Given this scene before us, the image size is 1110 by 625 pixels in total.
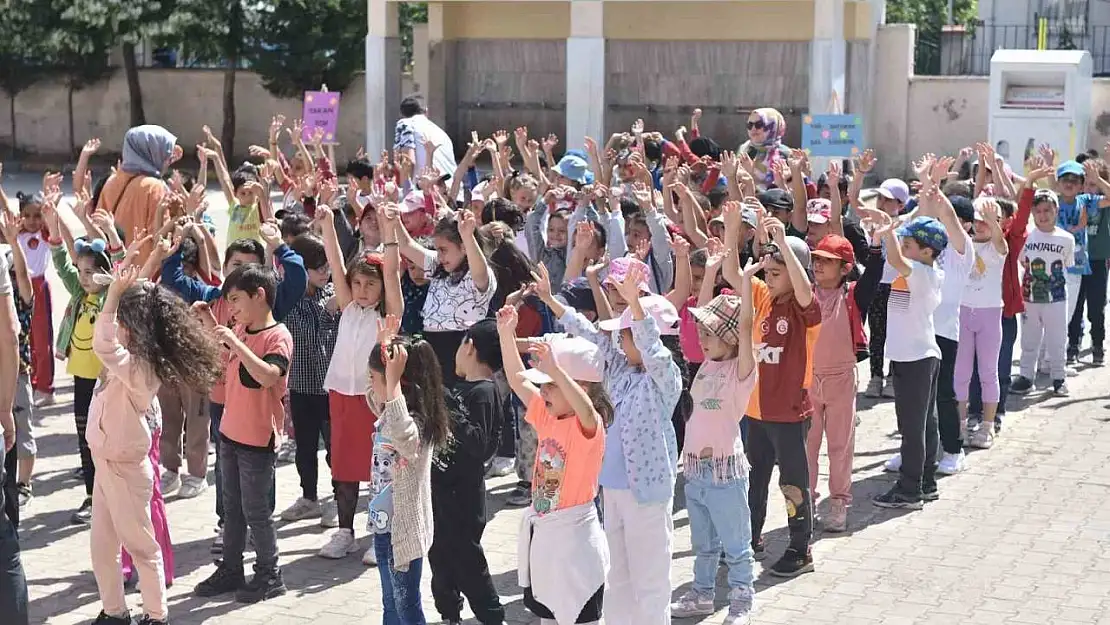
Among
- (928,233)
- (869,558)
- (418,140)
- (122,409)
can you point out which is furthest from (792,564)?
Answer: (418,140)

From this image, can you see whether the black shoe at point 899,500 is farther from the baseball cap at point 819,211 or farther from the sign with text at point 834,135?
the sign with text at point 834,135

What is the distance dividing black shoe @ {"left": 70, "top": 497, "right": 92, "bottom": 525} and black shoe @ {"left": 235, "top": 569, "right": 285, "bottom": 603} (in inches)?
62.8

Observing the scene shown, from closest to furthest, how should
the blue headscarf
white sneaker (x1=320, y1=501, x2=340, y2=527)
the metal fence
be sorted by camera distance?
white sneaker (x1=320, y1=501, x2=340, y2=527)
the blue headscarf
the metal fence

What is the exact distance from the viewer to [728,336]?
7039 mm

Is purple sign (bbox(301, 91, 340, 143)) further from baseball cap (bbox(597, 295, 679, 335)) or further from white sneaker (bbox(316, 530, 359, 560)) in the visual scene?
baseball cap (bbox(597, 295, 679, 335))

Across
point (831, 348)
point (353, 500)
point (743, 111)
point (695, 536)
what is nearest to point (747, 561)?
point (695, 536)

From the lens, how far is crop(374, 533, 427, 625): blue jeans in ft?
21.1

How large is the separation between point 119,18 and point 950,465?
1998 centimetres

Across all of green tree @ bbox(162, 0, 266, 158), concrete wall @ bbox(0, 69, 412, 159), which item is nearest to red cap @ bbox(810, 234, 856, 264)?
green tree @ bbox(162, 0, 266, 158)

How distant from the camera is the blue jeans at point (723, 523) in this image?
23.1ft

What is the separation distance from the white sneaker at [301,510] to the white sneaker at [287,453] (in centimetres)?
109

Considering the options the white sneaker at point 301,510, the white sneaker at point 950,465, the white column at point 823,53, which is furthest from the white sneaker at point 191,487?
the white column at point 823,53

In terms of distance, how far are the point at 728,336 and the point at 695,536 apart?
95 centimetres

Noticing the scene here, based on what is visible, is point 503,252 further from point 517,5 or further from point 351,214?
point 517,5
